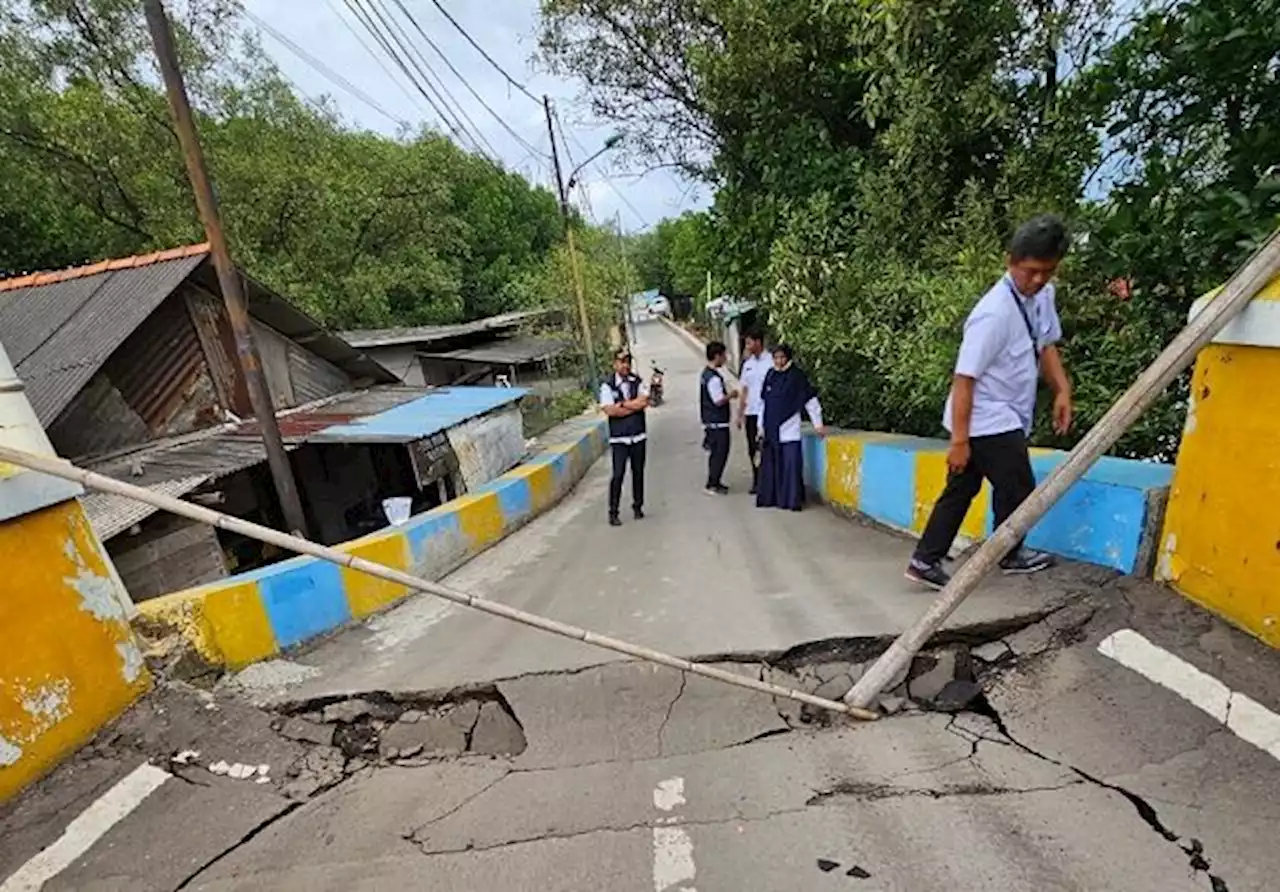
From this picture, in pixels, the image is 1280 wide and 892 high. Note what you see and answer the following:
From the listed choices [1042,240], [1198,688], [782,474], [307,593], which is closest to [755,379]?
[782,474]

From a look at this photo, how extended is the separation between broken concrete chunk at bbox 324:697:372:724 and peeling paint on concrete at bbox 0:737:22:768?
41.1 inches

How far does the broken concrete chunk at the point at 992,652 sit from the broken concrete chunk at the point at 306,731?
2.72 meters

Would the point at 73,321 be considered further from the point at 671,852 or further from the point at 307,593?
the point at 671,852

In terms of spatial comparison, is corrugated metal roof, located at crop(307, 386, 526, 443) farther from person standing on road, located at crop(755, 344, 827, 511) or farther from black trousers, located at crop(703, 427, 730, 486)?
person standing on road, located at crop(755, 344, 827, 511)

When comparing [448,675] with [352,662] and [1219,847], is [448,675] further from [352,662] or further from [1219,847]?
[1219,847]

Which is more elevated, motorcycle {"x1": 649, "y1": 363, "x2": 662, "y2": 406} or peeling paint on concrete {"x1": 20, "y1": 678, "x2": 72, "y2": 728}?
peeling paint on concrete {"x1": 20, "y1": 678, "x2": 72, "y2": 728}

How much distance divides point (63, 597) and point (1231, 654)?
14.1 feet

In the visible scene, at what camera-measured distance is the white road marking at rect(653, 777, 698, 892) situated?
79.4 inches

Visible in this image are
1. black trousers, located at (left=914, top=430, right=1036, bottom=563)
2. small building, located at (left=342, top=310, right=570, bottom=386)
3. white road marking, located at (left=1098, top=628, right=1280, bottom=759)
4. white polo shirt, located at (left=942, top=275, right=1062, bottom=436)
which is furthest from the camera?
small building, located at (left=342, top=310, right=570, bottom=386)

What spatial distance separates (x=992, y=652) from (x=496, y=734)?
6.79 ft

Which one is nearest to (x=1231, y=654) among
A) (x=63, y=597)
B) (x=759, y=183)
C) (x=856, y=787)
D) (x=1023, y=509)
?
(x=1023, y=509)

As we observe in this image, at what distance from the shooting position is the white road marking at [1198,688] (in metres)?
2.19

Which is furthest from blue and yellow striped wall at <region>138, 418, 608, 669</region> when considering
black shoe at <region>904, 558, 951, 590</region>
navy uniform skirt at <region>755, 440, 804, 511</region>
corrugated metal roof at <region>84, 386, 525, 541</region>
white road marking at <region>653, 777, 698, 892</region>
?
black shoe at <region>904, 558, 951, 590</region>

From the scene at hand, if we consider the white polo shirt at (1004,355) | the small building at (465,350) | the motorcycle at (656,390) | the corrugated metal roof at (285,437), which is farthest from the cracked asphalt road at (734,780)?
the motorcycle at (656,390)
